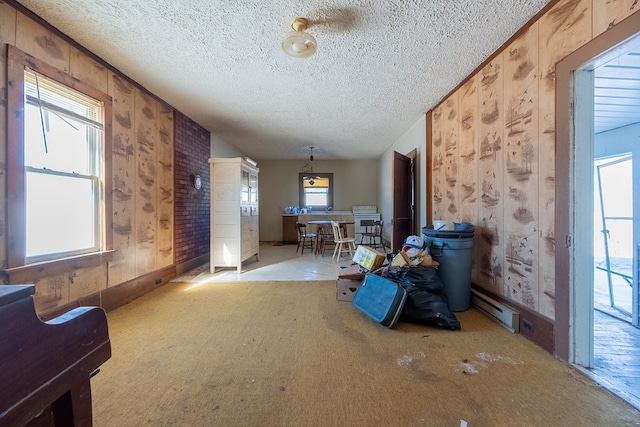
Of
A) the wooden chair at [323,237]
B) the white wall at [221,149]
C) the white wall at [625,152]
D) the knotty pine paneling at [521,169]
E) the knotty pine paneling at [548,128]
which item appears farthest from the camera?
the wooden chair at [323,237]

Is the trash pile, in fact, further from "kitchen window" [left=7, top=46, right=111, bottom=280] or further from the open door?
"kitchen window" [left=7, top=46, right=111, bottom=280]

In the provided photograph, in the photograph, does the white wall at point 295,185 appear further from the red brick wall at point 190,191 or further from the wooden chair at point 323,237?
the red brick wall at point 190,191

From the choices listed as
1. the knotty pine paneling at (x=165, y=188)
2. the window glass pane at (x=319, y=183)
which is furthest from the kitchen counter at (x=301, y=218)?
the knotty pine paneling at (x=165, y=188)

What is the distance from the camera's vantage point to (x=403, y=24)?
1.99 metres

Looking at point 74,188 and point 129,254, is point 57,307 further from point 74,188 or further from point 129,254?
point 74,188

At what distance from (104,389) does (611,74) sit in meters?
4.50

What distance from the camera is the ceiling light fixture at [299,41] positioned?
6.19 feet

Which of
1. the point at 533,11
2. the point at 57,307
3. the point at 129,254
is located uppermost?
the point at 533,11

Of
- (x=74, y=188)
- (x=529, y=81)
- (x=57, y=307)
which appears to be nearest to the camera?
(x=529, y=81)

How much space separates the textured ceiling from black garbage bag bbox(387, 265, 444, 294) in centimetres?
208

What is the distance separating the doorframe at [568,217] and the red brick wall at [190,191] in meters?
4.41

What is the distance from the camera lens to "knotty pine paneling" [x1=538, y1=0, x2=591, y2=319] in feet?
5.59

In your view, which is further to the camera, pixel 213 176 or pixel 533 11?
pixel 213 176

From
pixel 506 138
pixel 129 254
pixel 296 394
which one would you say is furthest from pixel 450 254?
pixel 129 254
